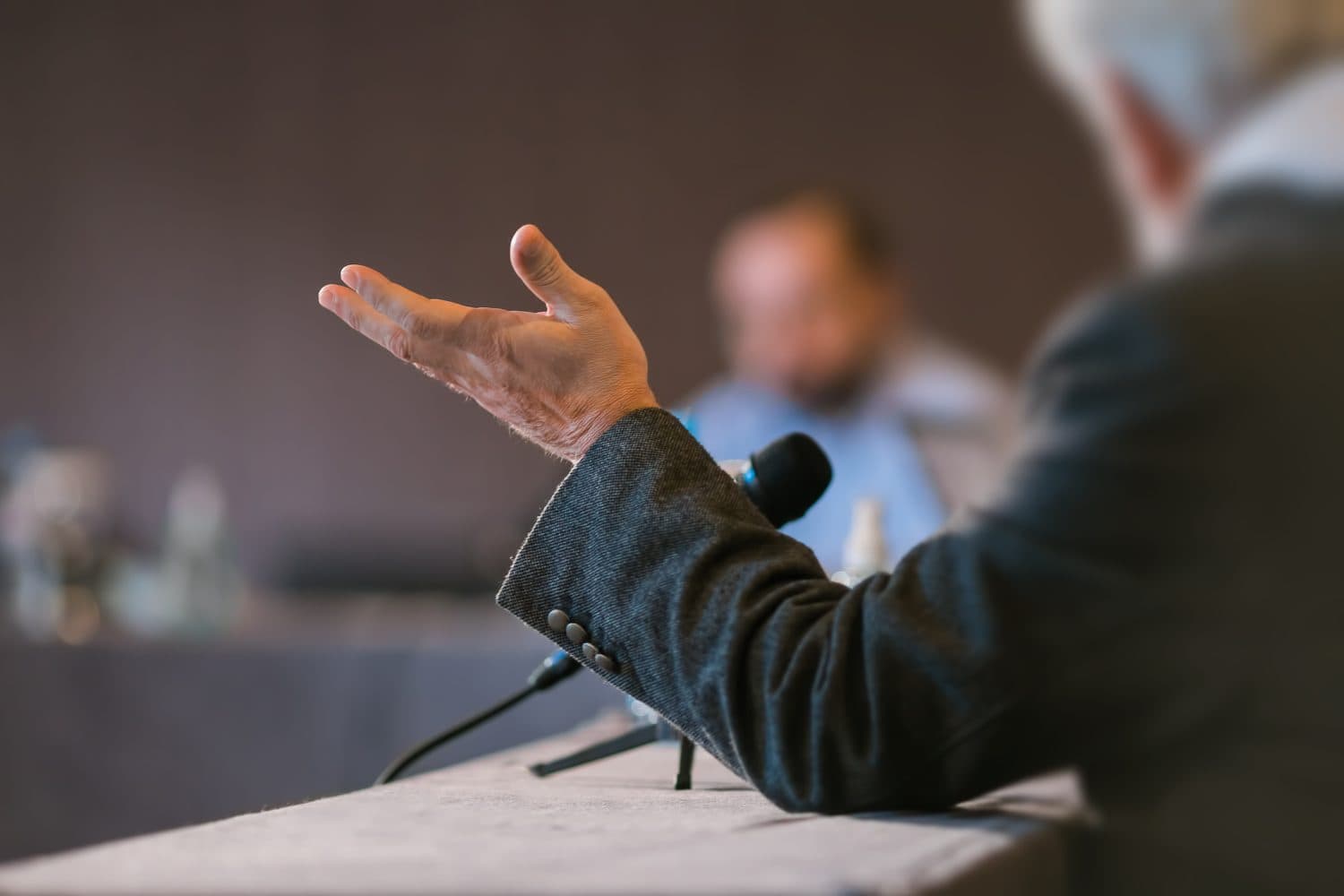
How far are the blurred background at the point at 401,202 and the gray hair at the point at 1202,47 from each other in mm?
2736

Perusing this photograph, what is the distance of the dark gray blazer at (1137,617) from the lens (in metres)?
0.62

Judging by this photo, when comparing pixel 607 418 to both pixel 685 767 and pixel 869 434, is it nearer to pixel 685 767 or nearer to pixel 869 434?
pixel 685 767

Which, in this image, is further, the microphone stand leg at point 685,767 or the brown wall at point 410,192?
the brown wall at point 410,192

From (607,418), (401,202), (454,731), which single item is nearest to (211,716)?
(454,731)

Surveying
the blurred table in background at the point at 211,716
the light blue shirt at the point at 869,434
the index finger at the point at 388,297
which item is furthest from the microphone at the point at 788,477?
the blurred table in background at the point at 211,716

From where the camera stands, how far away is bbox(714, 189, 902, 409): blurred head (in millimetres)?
3082

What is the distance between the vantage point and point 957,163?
4051 millimetres

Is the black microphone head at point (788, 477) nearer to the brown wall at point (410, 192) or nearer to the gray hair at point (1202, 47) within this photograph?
the gray hair at point (1202, 47)

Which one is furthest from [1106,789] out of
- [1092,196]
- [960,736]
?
[1092,196]

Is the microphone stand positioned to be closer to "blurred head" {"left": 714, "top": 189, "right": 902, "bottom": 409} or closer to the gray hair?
the gray hair

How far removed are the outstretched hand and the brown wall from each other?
3205 millimetres

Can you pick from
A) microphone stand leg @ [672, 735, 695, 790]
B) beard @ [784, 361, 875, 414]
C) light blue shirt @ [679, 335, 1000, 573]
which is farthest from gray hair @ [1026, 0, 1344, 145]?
beard @ [784, 361, 875, 414]

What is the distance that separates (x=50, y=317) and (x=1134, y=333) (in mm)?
4631

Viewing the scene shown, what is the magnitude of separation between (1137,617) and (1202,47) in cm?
30
